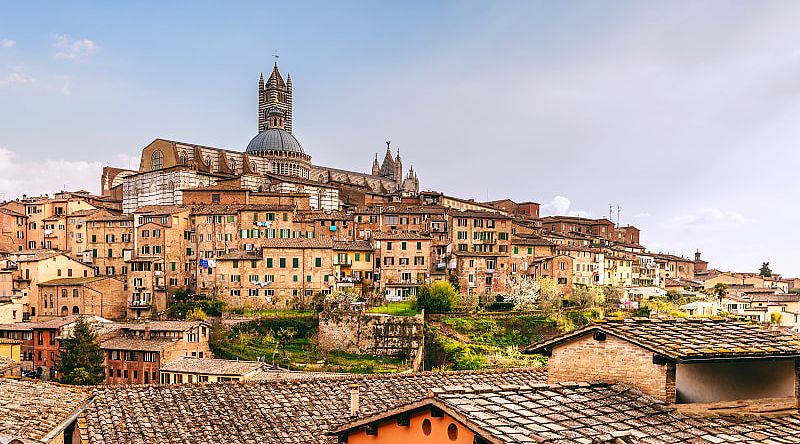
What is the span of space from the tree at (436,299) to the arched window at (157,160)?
39944 millimetres

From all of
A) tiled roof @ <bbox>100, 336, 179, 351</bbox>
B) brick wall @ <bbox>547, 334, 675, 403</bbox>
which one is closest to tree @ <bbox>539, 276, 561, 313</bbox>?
tiled roof @ <bbox>100, 336, 179, 351</bbox>

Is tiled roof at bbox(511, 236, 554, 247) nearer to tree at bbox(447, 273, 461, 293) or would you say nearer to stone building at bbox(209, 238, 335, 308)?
tree at bbox(447, 273, 461, 293)

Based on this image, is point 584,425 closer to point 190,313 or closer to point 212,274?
point 190,313

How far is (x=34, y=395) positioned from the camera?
568 inches

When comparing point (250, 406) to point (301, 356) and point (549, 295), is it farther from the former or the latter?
point (549, 295)

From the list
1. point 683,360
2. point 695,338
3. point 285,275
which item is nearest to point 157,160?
point 285,275

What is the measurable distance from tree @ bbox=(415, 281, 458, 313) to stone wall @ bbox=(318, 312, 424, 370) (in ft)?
10.9

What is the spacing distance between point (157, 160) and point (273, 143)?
17.6 meters

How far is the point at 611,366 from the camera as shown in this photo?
969cm

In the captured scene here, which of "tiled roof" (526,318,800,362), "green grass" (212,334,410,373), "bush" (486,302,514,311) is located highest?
"tiled roof" (526,318,800,362)

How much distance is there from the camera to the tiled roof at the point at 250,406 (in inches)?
501

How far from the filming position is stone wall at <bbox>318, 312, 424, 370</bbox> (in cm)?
4628

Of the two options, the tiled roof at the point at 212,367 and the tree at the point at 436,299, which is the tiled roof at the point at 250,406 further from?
the tree at the point at 436,299

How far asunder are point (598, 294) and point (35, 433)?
2102 inches
